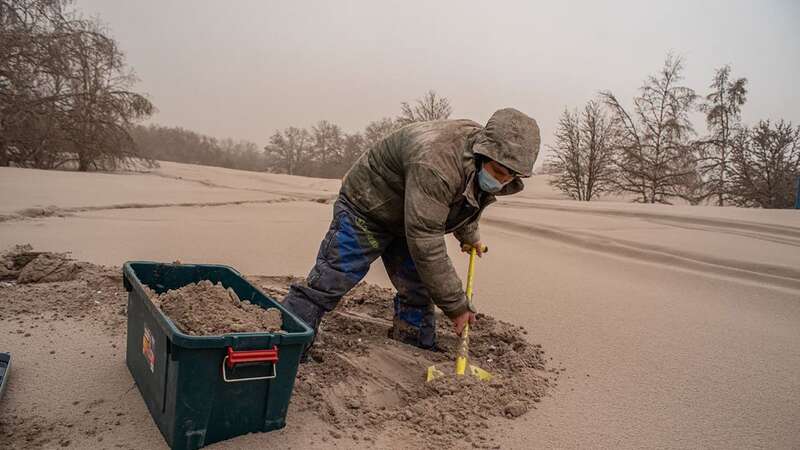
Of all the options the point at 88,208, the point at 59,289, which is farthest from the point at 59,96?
the point at 59,289

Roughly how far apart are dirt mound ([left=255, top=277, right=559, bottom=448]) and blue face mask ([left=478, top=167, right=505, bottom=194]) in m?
0.74

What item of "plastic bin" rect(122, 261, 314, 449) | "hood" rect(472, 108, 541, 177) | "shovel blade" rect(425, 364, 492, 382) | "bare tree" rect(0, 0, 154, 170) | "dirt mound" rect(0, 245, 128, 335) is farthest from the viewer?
"bare tree" rect(0, 0, 154, 170)

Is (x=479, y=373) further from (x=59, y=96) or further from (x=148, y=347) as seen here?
(x=59, y=96)

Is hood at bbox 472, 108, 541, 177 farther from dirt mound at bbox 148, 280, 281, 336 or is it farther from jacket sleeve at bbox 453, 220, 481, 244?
→ dirt mound at bbox 148, 280, 281, 336

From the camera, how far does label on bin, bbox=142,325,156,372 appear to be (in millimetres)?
1751

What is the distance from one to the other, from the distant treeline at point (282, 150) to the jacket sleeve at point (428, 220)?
64.0 ft

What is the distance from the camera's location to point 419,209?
6.84 ft

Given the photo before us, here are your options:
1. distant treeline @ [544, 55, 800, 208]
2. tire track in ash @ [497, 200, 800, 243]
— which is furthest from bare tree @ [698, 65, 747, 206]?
tire track in ash @ [497, 200, 800, 243]

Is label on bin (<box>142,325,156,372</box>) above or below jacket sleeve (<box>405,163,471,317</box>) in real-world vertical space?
below

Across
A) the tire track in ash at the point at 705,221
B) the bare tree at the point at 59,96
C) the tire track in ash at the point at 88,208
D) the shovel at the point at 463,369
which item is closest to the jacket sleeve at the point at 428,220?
the shovel at the point at 463,369

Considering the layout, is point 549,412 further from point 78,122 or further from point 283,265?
point 78,122

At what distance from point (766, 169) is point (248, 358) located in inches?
537

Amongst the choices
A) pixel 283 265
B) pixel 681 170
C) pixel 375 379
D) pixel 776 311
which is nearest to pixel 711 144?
pixel 681 170

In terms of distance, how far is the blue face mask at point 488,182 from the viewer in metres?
2.15
